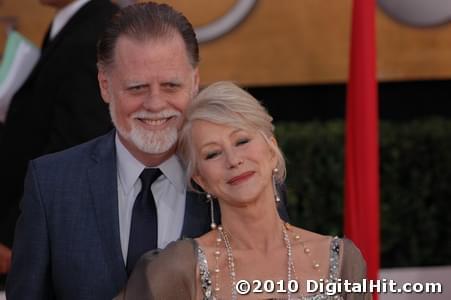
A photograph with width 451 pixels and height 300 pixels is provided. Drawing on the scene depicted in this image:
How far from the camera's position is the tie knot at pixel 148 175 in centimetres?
285

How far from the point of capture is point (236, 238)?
2732mm

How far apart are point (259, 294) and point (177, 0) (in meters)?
3.40

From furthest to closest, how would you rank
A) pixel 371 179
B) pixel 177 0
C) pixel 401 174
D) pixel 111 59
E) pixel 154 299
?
1. pixel 401 174
2. pixel 177 0
3. pixel 371 179
4. pixel 111 59
5. pixel 154 299

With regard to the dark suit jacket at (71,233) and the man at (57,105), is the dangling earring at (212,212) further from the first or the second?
the man at (57,105)

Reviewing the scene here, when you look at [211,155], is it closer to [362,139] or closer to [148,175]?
[148,175]

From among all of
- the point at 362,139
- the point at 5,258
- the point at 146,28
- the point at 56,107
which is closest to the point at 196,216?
the point at 146,28

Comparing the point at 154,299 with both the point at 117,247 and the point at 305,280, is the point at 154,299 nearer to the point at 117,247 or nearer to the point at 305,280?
the point at 117,247

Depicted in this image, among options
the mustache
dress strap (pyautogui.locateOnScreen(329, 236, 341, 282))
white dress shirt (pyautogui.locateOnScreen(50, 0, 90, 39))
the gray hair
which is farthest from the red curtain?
the mustache

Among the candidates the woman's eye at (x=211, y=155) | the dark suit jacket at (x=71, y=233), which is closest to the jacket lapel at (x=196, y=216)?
the dark suit jacket at (x=71, y=233)

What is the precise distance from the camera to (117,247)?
277cm

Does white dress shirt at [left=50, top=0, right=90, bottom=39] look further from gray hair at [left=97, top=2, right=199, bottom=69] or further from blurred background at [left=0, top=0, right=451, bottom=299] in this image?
blurred background at [left=0, top=0, right=451, bottom=299]

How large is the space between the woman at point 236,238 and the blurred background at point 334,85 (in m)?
3.19

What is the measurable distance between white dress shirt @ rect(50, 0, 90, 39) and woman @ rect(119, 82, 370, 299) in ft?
4.64

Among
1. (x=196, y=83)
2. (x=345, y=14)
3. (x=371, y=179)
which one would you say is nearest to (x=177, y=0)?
(x=345, y=14)
